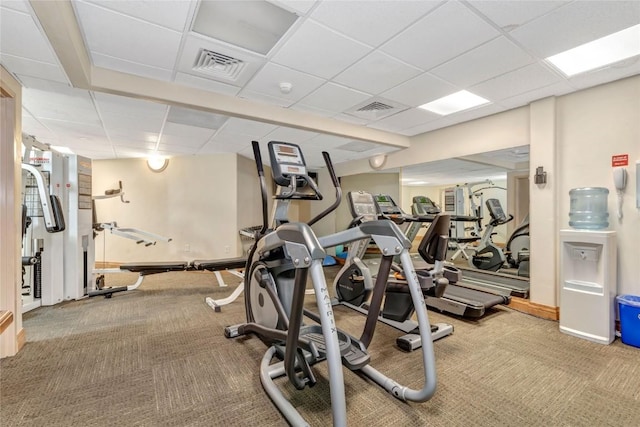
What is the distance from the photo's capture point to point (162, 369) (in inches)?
83.4

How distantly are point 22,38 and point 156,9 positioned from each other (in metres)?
0.99

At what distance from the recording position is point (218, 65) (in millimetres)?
2502

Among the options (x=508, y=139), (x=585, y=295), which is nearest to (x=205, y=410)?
(x=585, y=295)

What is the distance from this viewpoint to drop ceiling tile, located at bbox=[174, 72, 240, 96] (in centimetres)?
267

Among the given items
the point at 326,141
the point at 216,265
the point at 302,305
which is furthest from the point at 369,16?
the point at 216,265

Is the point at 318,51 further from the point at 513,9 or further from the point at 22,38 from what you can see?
the point at 22,38

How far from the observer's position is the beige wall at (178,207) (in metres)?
5.85

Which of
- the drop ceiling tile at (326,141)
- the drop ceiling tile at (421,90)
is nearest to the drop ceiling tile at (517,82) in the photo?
the drop ceiling tile at (421,90)

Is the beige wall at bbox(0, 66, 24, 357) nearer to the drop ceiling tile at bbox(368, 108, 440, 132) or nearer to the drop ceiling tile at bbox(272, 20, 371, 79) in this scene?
the drop ceiling tile at bbox(272, 20, 371, 79)

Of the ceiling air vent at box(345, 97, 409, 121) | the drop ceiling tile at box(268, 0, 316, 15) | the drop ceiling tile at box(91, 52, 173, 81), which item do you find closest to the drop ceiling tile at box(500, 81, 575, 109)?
the ceiling air vent at box(345, 97, 409, 121)

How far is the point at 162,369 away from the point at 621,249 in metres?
4.18

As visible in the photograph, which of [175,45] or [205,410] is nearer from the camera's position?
[205,410]

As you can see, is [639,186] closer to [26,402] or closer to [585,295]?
[585,295]

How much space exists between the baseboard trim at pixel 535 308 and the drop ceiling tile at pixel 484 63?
98.2 inches
